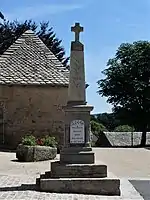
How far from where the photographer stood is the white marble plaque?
37.2ft

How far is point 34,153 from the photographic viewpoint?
1845 centimetres

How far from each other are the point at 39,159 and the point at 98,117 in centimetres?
5129

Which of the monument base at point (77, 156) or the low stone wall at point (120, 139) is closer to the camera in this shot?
the monument base at point (77, 156)

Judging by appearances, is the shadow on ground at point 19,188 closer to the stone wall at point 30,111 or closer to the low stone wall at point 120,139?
the stone wall at point 30,111

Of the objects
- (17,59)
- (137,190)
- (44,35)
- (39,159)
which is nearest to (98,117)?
(44,35)

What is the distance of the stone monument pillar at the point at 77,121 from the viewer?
36.9 feet

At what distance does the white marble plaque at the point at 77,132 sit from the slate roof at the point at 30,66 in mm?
12330

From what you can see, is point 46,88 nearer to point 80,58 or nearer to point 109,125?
point 80,58

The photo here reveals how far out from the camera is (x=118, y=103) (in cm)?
4597

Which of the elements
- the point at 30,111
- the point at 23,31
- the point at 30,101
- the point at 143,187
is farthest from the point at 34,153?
the point at 23,31

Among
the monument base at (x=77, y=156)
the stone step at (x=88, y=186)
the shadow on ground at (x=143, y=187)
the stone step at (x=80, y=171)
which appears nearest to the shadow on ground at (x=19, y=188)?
the stone step at (x=88, y=186)

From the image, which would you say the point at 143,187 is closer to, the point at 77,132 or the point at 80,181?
the point at 80,181

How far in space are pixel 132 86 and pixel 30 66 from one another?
21.2 meters

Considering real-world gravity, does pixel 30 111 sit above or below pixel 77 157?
above
